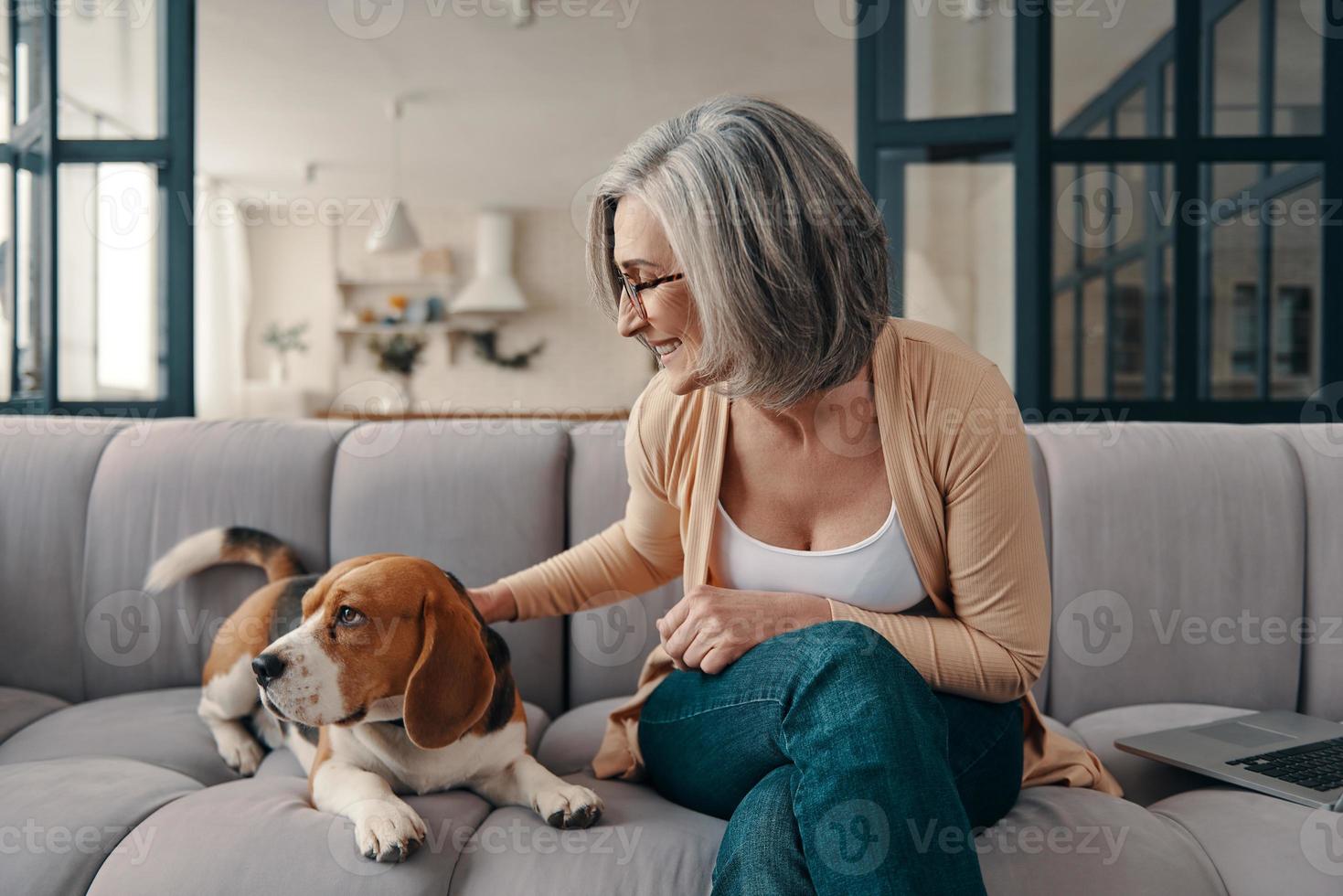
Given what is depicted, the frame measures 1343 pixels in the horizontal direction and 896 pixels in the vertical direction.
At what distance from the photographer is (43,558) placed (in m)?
1.67

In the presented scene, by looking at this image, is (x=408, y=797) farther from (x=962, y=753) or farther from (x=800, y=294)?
(x=800, y=294)

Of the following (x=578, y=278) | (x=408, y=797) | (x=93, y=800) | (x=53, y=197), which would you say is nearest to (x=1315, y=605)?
(x=408, y=797)

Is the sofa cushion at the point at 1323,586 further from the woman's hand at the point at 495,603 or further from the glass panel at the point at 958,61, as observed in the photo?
the glass panel at the point at 958,61

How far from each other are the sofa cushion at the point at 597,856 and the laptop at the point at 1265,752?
24.4 inches

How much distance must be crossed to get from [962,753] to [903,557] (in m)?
0.23

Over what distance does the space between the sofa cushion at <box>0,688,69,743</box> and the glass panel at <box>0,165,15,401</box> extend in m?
1.43

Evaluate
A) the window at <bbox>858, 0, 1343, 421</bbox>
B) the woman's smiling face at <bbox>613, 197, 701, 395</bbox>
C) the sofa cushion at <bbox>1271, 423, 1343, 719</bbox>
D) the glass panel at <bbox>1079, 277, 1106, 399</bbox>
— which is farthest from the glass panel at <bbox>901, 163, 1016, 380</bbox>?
the woman's smiling face at <bbox>613, 197, 701, 395</bbox>

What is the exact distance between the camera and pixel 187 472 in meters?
1.69

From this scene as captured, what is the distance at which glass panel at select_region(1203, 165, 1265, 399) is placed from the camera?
2773 mm

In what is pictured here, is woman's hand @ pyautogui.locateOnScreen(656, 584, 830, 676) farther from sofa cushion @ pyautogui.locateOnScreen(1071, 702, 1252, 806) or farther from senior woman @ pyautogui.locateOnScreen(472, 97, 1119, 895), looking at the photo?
sofa cushion @ pyautogui.locateOnScreen(1071, 702, 1252, 806)

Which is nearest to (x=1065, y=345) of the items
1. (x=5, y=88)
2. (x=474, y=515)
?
(x=474, y=515)

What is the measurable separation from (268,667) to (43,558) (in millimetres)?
935

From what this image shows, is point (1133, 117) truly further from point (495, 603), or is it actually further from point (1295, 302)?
point (495, 603)

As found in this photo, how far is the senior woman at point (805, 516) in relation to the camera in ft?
2.94
